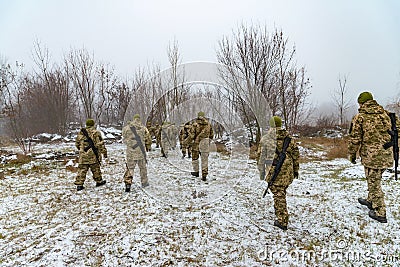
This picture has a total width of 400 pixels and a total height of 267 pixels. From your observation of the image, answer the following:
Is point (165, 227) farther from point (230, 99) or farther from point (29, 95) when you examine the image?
point (29, 95)

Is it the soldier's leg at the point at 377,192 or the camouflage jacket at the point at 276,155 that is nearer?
the camouflage jacket at the point at 276,155

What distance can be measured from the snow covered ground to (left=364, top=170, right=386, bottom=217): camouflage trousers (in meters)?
0.24

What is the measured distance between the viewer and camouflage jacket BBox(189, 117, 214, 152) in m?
7.19

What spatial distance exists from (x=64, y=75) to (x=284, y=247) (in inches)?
1146

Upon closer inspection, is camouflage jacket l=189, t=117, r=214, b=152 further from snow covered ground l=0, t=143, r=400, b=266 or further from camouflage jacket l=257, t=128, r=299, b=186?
camouflage jacket l=257, t=128, r=299, b=186

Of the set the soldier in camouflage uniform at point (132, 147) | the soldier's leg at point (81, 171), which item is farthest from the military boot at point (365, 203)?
the soldier's leg at point (81, 171)

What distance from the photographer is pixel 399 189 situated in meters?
5.70

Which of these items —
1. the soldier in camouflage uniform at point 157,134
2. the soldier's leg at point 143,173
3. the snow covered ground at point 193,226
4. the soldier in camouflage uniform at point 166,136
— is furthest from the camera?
the soldier in camouflage uniform at point 157,134

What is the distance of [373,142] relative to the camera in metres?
4.09

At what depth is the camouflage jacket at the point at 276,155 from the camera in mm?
3982

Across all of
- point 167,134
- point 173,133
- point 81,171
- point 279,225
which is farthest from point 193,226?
point 173,133

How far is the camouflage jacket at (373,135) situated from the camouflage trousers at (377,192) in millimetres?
148

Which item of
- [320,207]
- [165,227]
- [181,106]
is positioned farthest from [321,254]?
[181,106]

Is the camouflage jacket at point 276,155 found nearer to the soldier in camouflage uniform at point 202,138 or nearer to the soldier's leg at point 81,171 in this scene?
the soldier in camouflage uniform at point 202,138
